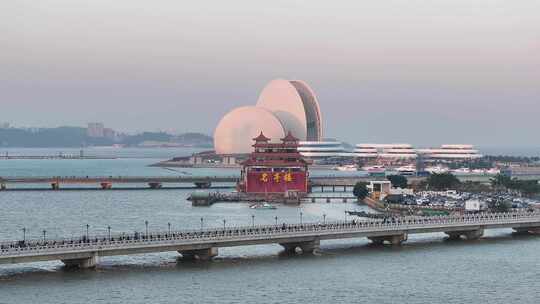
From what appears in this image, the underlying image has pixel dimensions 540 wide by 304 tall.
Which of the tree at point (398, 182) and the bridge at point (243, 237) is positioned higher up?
the tree at point (398, 182)

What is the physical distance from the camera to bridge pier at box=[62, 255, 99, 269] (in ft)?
133

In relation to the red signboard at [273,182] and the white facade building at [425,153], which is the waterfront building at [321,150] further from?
the red signboard at [273,182]

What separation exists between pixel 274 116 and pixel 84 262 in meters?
119

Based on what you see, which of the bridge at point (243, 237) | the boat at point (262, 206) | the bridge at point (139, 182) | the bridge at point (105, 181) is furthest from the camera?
the bridge at point (139, 182)

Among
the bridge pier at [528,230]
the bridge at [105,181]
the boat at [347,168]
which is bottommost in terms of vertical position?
the bridge pier at [528,230]

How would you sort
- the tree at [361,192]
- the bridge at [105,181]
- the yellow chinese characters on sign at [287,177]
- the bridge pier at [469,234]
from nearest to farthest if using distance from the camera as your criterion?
the bridge pier at [469,234] → the tree at [361,192] → the yellow chinese characters on sign at [287,177] → the bridge at [105,181]

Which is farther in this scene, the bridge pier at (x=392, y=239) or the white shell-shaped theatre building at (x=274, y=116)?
the white shell-shaped theatre building at (x=274, y=116)

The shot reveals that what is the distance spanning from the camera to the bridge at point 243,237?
A: 132ft

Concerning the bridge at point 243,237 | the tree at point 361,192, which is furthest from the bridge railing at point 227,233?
the tree at point 361,192

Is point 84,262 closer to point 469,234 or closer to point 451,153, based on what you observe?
point 469,234

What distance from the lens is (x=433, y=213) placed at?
2662 inches

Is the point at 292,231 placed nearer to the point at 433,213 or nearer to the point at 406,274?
the point at 406,274

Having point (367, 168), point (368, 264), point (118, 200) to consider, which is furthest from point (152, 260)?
point (367, 168)

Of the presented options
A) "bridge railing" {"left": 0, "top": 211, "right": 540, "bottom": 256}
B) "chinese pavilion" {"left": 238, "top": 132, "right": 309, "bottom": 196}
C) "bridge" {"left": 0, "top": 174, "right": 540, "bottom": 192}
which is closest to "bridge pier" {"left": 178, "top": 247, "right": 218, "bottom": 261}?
"bridge railing" {"left": 0, "top": 211, "right": 540, "bottom": 256}
